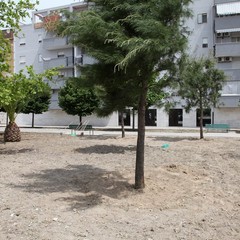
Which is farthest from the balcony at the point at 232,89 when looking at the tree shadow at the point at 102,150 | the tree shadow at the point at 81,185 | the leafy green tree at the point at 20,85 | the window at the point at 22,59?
the tree shadow at the point at 81,185

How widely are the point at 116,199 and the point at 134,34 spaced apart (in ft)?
10.1

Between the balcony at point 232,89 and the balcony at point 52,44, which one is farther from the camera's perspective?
the balcony at point 52,44

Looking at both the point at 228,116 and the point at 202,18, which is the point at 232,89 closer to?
the point at 228,116

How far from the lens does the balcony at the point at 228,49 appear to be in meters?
38.4

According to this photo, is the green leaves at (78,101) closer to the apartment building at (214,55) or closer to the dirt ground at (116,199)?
the apartment building at (214,55)

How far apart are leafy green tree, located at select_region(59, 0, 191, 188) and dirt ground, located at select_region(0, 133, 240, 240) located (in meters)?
2.15

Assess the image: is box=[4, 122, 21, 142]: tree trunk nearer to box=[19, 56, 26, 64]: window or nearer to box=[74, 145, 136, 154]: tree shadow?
box=[74, 145, 136, 154]: tree shadow

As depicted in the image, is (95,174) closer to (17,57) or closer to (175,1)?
(175,1)

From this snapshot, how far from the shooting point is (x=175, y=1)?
249 inches

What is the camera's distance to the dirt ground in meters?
5.00

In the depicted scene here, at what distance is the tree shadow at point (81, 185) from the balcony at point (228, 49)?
108 ft

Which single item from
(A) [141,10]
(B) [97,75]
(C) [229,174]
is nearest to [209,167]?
(C) [229,174]

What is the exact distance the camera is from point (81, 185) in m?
7.56

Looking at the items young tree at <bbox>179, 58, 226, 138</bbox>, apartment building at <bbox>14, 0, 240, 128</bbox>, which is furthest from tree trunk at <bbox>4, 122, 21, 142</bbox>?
apartment building at <bbox>14, 0, 240, 128</bbox>
